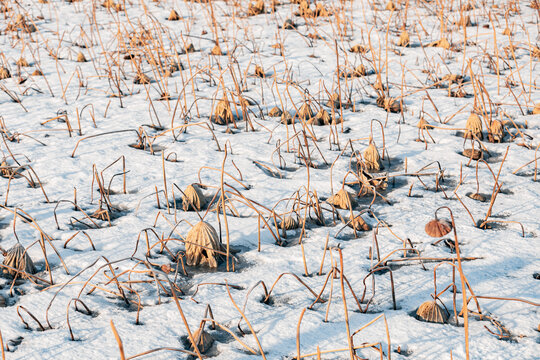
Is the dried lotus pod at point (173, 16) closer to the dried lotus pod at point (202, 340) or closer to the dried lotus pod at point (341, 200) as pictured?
the dried lotus pod at point (341, 200)

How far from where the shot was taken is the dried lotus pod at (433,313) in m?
1.84

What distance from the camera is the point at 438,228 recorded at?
241cm

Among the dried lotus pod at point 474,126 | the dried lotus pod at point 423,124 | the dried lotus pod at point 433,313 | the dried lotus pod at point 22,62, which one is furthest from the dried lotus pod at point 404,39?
the dried lotus pod at point 433,313

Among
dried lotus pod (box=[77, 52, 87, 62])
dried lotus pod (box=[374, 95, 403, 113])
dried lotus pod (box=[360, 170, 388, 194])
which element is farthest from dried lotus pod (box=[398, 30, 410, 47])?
dried lotus pod (box=[77, 52, 87, 62])

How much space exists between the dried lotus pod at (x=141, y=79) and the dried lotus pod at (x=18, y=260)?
7.98 ft

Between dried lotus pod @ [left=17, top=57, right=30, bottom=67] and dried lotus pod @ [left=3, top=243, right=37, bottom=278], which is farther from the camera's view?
dried lotus pod @ [left=17, top=57, right=30, bottom=67]

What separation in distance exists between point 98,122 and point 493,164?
8.69 ft

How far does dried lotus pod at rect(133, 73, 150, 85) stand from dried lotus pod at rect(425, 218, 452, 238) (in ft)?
9.07

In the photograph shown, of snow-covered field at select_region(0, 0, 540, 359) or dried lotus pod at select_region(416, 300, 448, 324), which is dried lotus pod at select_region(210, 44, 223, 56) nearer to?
snow-covered field at select_region(0, 0, 540, 359)

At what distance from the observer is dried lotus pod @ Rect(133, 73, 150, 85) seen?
4412 mm

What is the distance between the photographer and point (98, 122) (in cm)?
383

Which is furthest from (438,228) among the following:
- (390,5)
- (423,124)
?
(390,5)

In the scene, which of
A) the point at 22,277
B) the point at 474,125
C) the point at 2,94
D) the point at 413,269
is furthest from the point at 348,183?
Answer: the point at 2,94

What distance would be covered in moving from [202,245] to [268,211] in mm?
506
